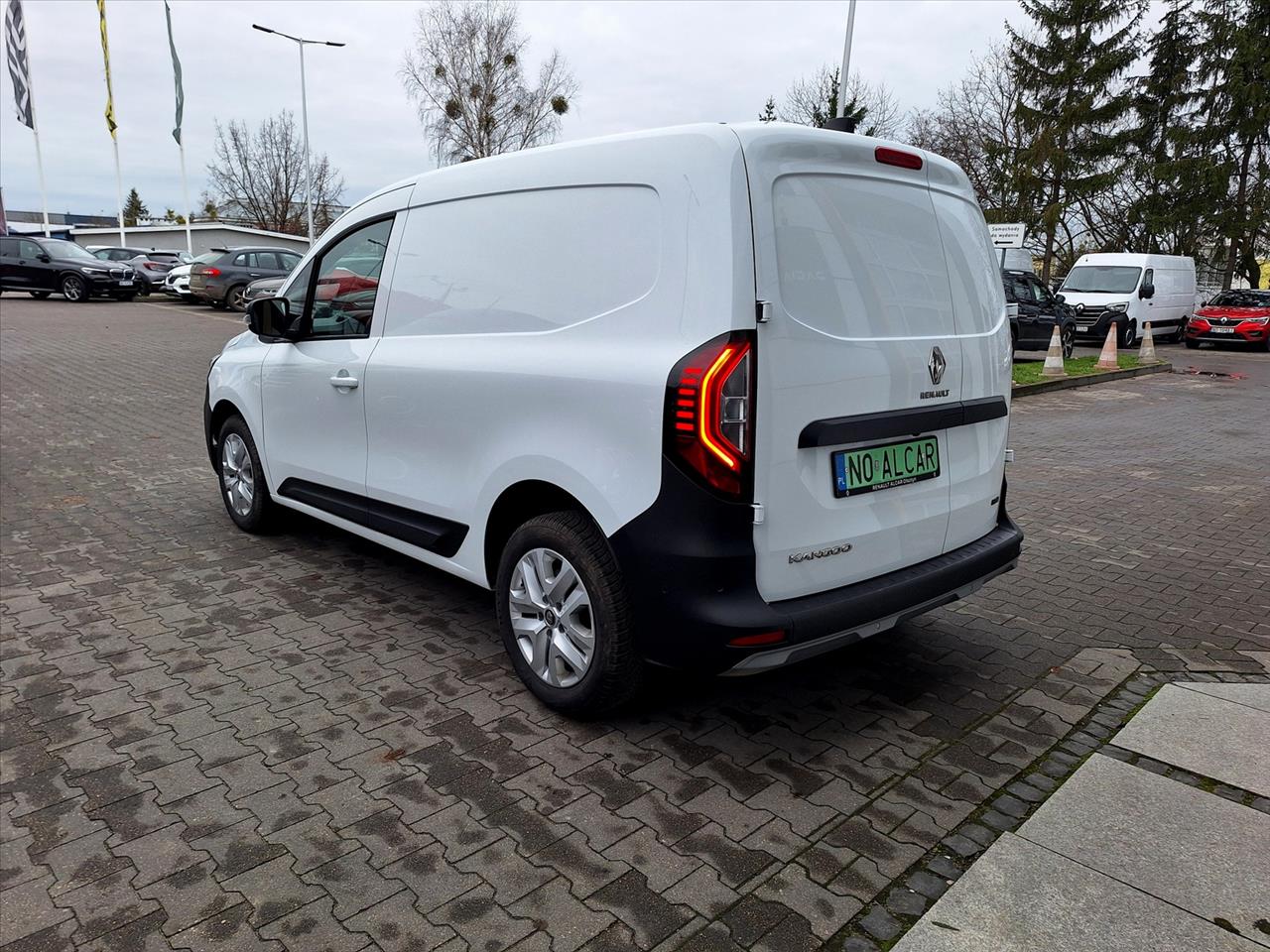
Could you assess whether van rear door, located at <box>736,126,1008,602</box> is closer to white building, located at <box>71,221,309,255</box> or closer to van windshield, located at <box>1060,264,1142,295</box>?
van windshield, located at <box>1060,264,1142,295</box>

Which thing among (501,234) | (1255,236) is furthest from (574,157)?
(1255,236)

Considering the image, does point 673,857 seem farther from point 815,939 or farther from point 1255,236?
point 1255,236

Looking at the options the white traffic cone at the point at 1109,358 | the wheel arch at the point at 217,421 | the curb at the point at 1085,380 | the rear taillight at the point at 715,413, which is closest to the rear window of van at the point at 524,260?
the rear taillight at the point at 715,413

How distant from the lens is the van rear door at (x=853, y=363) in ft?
9.50

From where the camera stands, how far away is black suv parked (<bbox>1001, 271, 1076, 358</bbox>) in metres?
17.6

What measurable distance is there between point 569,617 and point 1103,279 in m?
23.2

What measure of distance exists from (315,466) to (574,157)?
7.65 feet

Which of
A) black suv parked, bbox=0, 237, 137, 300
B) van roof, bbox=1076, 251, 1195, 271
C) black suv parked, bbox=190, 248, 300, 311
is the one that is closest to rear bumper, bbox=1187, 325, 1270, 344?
van roof, bbox=1076, 251, 1195, 271

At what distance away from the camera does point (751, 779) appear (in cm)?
311

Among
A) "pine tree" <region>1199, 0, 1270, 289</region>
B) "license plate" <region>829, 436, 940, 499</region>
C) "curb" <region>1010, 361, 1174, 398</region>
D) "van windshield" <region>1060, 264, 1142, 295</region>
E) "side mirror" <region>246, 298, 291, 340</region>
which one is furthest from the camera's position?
"pine tree" <region>1199, 0, 1270, 289</region>

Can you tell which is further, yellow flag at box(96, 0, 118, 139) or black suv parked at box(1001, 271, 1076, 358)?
yellow flag at box(96, 0, 118, 139)

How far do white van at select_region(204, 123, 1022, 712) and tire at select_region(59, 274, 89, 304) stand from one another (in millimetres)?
26573

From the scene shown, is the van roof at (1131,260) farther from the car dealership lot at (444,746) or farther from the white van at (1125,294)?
the car dealership lot at (444,746)

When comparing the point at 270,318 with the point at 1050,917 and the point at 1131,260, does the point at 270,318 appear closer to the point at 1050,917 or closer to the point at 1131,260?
the point at 1050,917
